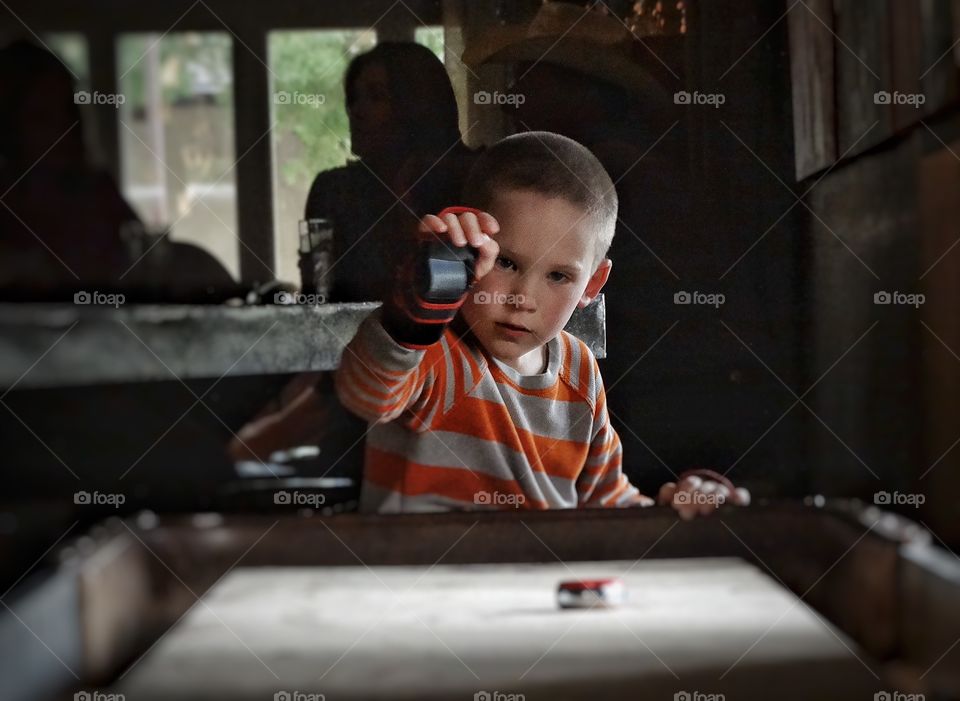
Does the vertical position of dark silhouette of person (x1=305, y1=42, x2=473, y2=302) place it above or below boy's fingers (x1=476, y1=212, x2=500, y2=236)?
above

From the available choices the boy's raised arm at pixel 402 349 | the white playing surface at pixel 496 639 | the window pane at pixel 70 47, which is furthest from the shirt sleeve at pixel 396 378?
the window pane at pixel 70 47

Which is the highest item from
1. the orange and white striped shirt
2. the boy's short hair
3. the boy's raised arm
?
the boy's short hair

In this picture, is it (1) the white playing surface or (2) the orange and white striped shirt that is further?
(2) the orange and white striped shirt

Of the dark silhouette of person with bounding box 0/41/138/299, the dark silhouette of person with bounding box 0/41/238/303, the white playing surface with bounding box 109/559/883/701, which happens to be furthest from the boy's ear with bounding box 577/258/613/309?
the dark silhouette of person with bounding box 0/41/138/299

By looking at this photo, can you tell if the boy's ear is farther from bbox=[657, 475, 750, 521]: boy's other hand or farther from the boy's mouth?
bbox=[657, 475, 750, 521]: boy's other hand

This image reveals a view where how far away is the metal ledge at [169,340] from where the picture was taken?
1352 millimetres

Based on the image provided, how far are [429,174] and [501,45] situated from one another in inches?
7.6

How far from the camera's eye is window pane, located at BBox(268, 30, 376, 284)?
1.35 m

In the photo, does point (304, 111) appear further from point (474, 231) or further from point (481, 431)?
point (481, 431)

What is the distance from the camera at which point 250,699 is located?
1.19 meters

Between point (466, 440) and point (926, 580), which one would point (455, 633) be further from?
point (926, 580)

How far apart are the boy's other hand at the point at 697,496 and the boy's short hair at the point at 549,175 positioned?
31cm

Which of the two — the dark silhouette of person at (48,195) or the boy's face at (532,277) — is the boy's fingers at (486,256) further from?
the dark silhouette of person at (48,195)

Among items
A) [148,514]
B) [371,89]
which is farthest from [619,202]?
[148,514]
